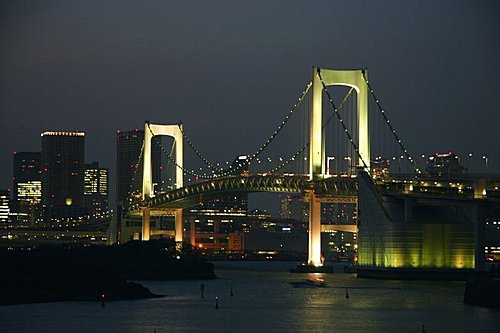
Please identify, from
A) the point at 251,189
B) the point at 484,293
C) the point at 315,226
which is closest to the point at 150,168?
the point at 251,189

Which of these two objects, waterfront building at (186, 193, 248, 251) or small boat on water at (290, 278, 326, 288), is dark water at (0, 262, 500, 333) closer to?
small boat on water at (290, 278, 326, 288)

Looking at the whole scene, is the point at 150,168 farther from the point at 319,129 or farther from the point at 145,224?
the point at 319,129

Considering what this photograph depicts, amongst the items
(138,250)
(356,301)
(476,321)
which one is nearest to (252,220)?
(138,250)

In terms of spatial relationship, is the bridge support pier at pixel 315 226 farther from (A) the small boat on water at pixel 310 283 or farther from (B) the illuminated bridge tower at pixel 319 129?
(A) the small boat on water at pixel 310 283

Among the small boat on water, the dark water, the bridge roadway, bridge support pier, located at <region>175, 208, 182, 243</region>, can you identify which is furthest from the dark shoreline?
bridge support pier, located at <region>175, 208, 182, 243</region>

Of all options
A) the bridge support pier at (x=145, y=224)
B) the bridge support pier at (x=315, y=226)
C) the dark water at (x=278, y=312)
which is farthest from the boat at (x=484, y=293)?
the bridge support pier at (x=145, y=224)

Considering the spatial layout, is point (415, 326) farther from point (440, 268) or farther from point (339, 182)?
point (339, 182)
